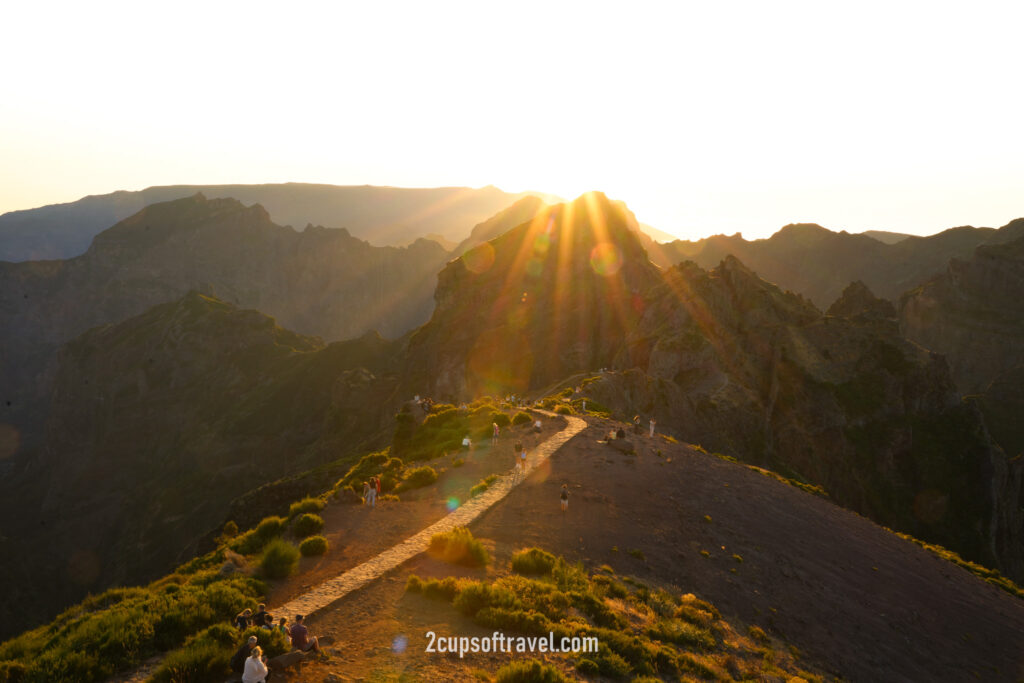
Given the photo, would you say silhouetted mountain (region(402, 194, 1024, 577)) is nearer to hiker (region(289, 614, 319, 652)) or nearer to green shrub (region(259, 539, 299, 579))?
green shrub (region(259, 539, 299, 579))

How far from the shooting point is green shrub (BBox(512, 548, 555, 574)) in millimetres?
19969

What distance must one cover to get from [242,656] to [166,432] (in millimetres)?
154883

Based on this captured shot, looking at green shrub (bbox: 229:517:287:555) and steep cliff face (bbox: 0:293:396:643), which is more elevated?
green shrub (bbox: 229:517:287:555)

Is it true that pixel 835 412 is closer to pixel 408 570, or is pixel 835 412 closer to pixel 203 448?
pixel 408 570

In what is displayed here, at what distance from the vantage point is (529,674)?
1254 cm

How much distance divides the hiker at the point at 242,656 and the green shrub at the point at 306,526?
41.4ft

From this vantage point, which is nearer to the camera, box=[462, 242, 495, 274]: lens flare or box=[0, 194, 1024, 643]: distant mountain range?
box=[0, 194, 1024, 643]: distant mountain range

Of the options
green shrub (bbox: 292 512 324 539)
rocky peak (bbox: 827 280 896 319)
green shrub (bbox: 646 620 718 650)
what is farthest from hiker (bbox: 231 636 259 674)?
rocky peak (bbox: 827 280 896 319)

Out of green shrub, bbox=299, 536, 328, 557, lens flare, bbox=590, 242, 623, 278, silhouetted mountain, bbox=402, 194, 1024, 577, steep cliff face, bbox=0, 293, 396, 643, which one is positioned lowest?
steep cliff face, bbox=0, 293, 396, 643

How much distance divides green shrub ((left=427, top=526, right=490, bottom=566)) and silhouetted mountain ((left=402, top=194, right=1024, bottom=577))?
4407 centimetres

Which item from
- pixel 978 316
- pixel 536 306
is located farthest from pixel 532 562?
pixel 978 316

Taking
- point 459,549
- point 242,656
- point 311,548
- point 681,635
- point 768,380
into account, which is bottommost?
point 768,380

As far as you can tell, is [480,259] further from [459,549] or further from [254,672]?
[254,672]

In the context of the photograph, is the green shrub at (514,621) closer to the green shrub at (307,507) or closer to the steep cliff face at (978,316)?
the green shrub at (307,507)
